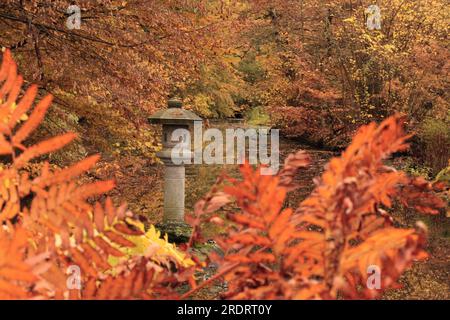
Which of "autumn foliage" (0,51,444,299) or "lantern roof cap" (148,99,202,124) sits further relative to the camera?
"lantern roof cap" (148,99,202,124)

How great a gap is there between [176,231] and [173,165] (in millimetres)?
796

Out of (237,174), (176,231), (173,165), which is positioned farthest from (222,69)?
(176,231)

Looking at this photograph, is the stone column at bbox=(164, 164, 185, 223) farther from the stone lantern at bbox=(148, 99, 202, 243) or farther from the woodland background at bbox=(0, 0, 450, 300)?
the woodland background at bbox=(0, 0, 450, 300)

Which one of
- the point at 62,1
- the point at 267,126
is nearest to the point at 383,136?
the point at 62,1

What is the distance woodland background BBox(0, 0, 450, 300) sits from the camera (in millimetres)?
5738

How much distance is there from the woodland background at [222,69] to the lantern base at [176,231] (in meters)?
1.09

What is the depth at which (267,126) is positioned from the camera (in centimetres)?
1956

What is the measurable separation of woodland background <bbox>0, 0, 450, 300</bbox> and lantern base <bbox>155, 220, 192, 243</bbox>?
3.56 ft

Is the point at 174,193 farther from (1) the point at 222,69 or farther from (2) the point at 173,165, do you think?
(1) the point at 222,69

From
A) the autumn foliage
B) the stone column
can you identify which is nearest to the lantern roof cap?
the stone column

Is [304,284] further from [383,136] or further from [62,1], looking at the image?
[62,1]

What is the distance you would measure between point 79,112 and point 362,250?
5.91 metres

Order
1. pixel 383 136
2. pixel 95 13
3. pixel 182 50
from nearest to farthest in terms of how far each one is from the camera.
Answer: pixel 383 136
pixel 95 13
pixel 182 50
